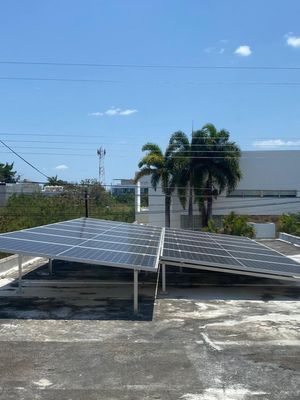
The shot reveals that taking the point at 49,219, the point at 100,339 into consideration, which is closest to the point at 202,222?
the point at 49,219

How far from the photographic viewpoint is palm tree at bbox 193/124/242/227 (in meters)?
41.2

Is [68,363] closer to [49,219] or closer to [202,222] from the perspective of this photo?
[49,219]

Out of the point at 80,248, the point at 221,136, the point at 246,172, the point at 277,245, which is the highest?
the point at 221,136

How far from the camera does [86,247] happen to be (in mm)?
13141

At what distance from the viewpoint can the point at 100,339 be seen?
31.1ft

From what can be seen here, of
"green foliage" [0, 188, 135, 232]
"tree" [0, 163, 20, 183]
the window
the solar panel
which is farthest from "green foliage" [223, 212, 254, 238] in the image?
"tree" [0, 163, 20, 183]

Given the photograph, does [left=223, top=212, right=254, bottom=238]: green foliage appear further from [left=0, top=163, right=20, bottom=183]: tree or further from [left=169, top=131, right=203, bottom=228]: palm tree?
[left=0, top=163, right=20, bottom=183]: tree

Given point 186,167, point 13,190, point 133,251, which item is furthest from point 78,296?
point 13,190

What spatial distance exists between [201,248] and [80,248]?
4976 mm

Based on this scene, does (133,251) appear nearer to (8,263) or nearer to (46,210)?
(8,263)

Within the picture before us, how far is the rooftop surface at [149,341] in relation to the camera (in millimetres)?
7078

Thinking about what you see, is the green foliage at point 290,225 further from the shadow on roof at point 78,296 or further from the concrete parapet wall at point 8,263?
the concrete parapet wall at point 8,263

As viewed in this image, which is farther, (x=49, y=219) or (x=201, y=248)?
(x=49, y=219)

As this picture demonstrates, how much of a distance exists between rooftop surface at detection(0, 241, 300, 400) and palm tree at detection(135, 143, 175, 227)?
1069 inches
